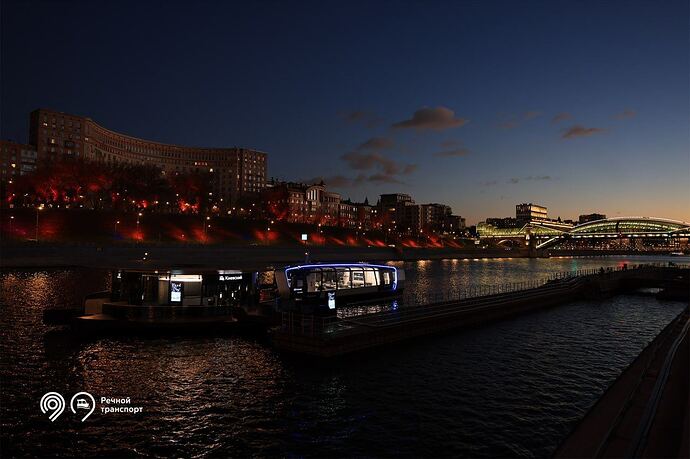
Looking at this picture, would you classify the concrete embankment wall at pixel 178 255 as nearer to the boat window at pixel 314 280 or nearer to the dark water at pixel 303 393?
the boat window at pixel 314 280

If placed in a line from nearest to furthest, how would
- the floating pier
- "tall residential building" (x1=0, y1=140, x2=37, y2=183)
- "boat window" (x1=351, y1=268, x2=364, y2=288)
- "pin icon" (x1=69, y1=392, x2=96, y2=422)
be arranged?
"pin icon" (x1=69, y1=392, x2=96, y2=422), the floating pier, "boat window" (x1=351, y1=268, x2=364, y2=288), "tall residential building" (x1=0, y1=140, x2=37, y2=183)

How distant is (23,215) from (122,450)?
113m

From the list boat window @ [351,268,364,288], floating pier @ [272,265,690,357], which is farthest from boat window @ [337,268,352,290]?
floating pier @ [272,265,690,357]

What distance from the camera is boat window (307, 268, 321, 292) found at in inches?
1383

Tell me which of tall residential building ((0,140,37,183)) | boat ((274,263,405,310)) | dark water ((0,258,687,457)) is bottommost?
dark water ((0,258,687,457))

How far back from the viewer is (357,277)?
41000 millimetres

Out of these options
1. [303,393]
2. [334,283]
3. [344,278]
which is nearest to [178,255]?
[344,278]

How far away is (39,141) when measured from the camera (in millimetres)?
175750

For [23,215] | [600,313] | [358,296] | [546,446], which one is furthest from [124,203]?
[546,446]

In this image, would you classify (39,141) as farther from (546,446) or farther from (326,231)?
(546,446)

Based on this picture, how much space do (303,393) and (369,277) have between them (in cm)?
2386

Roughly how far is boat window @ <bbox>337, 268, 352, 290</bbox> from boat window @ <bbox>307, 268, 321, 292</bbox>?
3.15 metres

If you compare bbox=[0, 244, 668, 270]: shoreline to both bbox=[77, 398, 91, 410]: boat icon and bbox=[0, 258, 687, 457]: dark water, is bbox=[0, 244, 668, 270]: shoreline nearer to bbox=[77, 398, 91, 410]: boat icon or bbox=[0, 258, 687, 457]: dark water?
bbox=[0, 258, 687, 457]: dark water

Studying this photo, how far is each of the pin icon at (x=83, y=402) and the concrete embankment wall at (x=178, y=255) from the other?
86.5 ft
